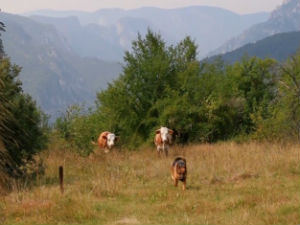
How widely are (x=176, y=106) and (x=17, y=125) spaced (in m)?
10.6

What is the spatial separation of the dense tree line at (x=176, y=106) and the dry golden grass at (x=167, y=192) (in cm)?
548

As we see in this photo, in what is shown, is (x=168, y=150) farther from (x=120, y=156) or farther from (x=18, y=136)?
(x=18, y=136)

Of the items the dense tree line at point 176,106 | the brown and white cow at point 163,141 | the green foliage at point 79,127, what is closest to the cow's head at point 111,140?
the green foliage at point 79,127

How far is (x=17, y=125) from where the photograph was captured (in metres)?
13.3

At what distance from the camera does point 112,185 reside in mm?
12508

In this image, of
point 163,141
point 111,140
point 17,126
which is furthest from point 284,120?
point 17,126

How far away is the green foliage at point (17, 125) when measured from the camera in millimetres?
13141

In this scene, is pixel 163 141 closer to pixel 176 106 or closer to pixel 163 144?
pixel 163 144

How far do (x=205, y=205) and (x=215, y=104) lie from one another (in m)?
13.7

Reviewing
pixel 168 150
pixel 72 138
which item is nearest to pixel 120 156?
pixel 168 150

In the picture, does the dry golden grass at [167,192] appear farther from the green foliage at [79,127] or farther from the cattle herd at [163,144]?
the green foliage at [79,127]

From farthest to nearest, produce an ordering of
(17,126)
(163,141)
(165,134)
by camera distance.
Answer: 1. (165,134)
2. (163,141)
3. (17,126)

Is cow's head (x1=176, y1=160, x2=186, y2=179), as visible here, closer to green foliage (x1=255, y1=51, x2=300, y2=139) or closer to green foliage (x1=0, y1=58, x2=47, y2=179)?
green foliage (x1=0, y1=58, x2=47, y2=179)

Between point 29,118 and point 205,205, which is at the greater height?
point 29,118
